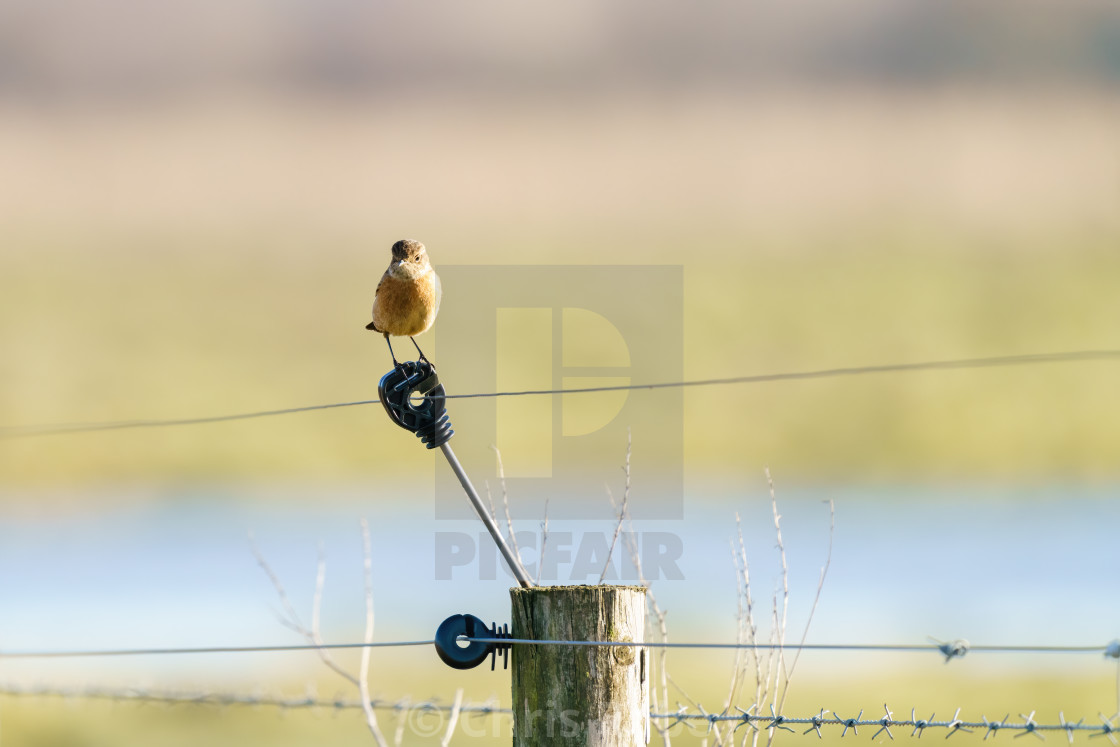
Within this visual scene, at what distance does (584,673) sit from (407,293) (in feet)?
7.03

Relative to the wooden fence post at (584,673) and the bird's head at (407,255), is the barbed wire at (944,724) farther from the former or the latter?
the bird's head at (407,255)

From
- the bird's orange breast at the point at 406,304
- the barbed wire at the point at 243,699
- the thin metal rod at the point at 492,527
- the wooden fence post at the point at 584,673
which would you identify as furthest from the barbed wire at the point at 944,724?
the bird's orange breast at the point at 406,304

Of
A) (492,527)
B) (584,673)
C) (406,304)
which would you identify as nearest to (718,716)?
(584,673)

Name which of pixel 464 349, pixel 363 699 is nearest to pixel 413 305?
pixel 363 699

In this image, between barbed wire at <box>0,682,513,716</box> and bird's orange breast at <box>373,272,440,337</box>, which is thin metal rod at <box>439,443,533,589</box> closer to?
barbed wire at <box>0,682,513,716</box>

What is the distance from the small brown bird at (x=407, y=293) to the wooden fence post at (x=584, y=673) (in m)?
1.82

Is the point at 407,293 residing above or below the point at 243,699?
above

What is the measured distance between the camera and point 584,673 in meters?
2.91

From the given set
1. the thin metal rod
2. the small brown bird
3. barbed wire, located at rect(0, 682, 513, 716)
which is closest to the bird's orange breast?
the small brown bird

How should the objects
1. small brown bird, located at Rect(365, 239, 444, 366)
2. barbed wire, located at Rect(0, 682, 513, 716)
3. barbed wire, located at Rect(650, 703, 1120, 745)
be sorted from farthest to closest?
small brown bird, located at Rect(365, 239, 444, 366) < barbed wire, located at Rect(0, 682, 513, 716) < barbed wire, located at Rect(650, 703, 1120, 745)

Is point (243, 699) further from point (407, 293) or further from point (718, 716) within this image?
point (718, 716)

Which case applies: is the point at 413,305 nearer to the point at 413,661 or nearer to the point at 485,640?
the point at 485,640

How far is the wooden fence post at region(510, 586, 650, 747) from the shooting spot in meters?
2.91

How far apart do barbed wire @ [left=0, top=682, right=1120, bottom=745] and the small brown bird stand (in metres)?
1.53
